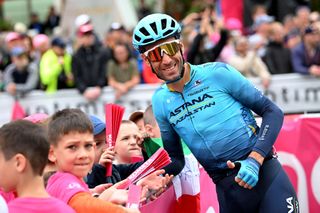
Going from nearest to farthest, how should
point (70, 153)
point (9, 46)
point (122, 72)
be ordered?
point (70, 153) → point (122, 72) → point (9, 46)

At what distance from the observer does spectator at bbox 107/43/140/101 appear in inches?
580

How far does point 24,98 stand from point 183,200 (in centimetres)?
929

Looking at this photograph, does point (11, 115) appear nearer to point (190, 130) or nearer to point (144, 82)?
point (144, 82)

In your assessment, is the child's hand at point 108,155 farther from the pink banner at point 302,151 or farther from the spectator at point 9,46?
the spectator at point 9,46

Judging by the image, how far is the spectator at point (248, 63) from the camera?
1479 cm

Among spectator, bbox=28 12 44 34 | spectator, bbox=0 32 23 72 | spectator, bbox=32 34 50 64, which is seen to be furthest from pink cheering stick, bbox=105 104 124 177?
spectator, bbox=28 12 44 34

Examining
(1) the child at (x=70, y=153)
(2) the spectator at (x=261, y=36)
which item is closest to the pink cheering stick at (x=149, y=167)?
(1) the child at (x=70, y=153)

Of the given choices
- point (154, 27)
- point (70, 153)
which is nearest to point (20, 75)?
point (154, 27)

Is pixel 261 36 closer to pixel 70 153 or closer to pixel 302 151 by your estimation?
pixel 302 151

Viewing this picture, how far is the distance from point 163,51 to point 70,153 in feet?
4.20

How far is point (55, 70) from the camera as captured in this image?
16078 millimetres

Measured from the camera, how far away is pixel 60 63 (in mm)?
16250

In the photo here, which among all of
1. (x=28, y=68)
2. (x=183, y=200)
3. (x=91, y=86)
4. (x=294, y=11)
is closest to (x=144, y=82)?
(x=91, y=86)

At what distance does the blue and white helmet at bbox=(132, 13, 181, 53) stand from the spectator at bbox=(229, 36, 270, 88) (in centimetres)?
868
